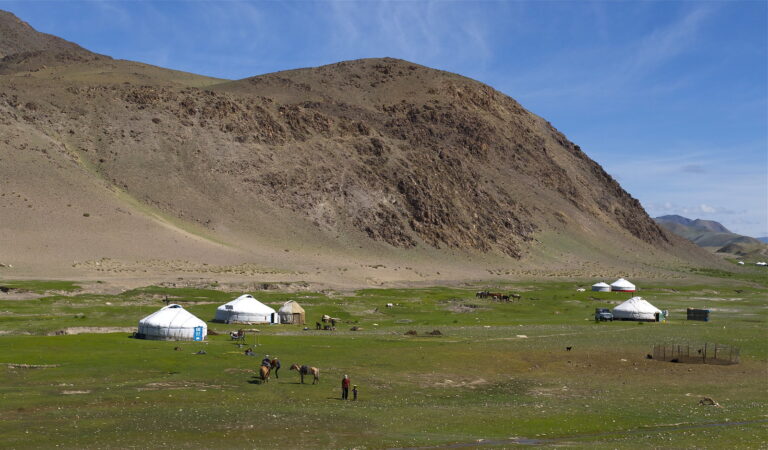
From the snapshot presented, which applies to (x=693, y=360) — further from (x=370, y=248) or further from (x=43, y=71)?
(x=43, y=71)

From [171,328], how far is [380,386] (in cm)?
1983

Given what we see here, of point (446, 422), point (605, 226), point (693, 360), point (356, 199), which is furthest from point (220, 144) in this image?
point (446, 422)

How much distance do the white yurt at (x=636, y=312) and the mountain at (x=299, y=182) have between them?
149ft

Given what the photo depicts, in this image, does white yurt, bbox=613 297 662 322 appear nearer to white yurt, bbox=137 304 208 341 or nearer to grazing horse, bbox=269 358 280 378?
white yurt, bbox=137 304 208 341

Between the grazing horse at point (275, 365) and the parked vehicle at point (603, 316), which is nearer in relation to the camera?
the grazing horse at point (275, 365)

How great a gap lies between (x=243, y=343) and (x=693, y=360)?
93.4 feet

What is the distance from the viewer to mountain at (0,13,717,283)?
113 m

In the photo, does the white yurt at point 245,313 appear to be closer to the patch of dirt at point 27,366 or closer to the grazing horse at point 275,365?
the patch of dirt at point 27,366

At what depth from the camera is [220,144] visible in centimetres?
14700

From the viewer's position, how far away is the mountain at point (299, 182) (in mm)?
113438

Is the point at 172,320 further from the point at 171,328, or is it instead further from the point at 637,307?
the point at 637,307

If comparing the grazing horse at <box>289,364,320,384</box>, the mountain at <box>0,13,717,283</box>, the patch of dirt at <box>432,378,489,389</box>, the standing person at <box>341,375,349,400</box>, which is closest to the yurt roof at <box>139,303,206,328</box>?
the grazing horse at <box>289,364,320,384</box>

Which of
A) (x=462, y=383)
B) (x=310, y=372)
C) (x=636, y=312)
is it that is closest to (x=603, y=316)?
(x=636, y=312)

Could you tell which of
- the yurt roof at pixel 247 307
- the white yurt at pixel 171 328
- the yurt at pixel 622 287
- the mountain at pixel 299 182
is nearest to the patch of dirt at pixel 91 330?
the white yurt at pixel 171 328
